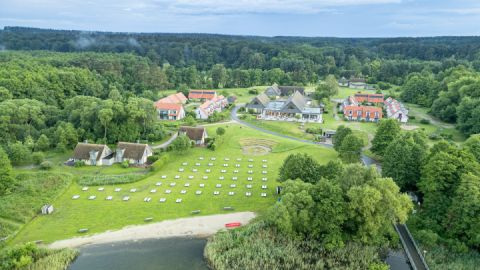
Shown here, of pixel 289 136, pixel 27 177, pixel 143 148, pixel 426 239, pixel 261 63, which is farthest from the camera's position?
pixel 261 63

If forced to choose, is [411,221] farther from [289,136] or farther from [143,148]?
[143,148]

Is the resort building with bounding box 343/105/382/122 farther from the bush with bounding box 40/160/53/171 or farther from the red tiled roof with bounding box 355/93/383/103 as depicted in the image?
the bush with bounding box 40/160/53/171

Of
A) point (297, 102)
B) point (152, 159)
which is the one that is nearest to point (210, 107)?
point (297, 102)

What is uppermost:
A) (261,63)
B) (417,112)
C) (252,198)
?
(261,63)

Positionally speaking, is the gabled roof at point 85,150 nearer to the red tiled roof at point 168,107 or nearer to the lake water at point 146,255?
the lake water at point 146,255

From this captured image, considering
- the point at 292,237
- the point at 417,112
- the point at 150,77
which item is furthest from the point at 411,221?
the point at 150,77

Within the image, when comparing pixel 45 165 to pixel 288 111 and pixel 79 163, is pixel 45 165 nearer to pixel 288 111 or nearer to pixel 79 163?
pixel 79 163

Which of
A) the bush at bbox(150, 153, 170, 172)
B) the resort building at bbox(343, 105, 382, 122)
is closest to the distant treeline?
the resort building at bbox(343, 105, 382, 122)
